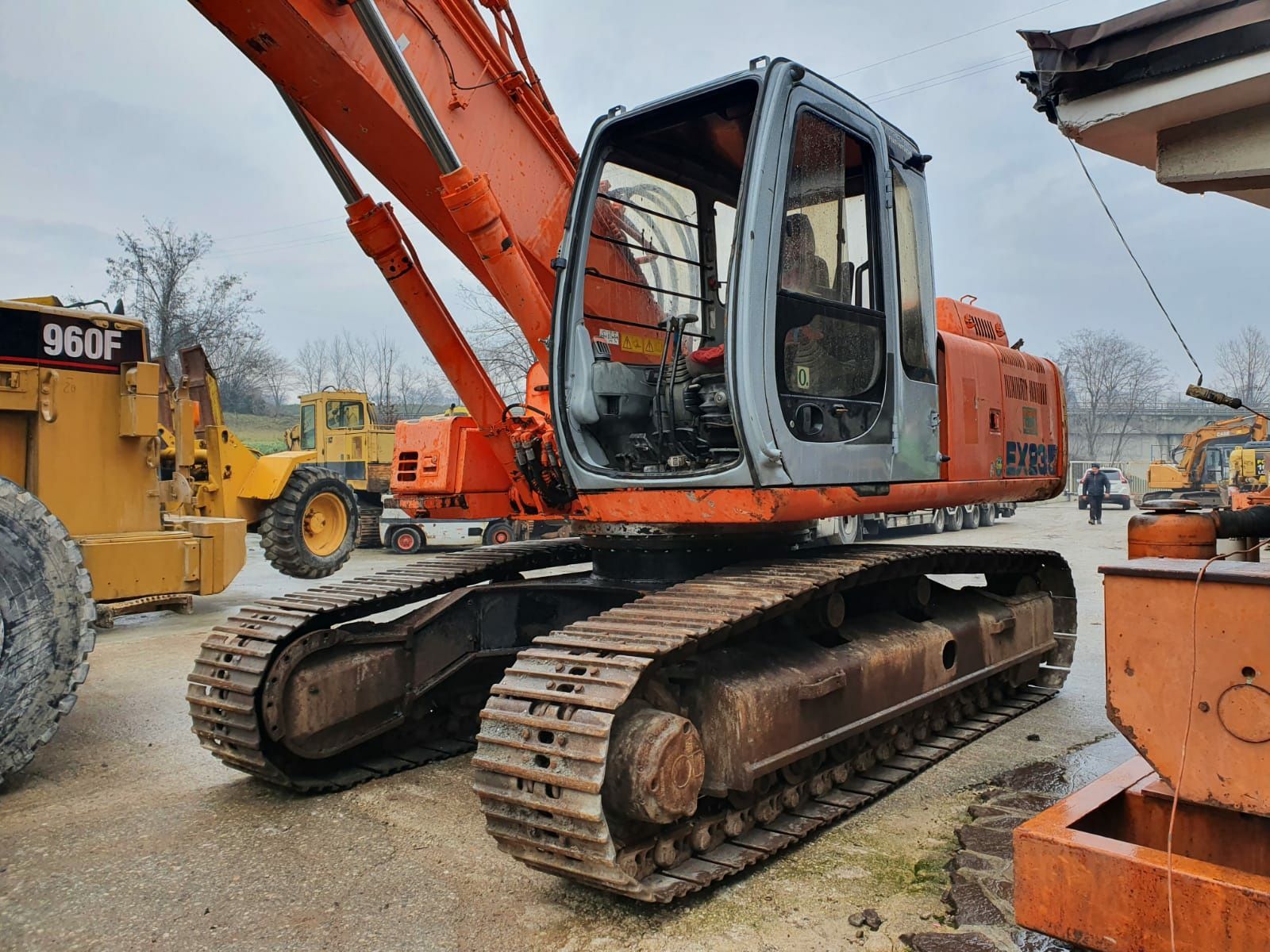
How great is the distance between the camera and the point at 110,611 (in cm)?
678

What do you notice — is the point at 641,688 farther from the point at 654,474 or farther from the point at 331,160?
the point at 331,160

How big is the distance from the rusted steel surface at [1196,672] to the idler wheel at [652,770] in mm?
1321

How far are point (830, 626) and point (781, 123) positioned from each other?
217 centimetres

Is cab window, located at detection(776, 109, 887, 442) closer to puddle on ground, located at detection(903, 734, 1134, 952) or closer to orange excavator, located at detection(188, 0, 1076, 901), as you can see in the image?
orange excavator, located at detection(188, 0, 1076, 901)

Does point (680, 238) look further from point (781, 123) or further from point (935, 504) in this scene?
point (935, 504)

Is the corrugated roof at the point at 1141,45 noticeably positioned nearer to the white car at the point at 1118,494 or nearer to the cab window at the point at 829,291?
the cab window at the point at 829,291

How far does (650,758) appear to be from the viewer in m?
3.19

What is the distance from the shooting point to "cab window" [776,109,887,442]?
13.4ft

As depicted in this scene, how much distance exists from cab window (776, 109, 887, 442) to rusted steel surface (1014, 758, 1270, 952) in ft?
5.85

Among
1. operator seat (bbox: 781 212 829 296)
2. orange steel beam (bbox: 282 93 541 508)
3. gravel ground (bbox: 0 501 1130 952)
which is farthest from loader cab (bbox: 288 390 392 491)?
operator seat (bbox: 781 212 829 296)

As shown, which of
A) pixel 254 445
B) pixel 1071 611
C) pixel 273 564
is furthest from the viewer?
pixel 254 445

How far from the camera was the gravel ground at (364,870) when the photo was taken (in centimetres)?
315

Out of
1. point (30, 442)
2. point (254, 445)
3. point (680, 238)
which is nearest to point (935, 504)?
point (680, 238)

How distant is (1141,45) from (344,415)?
19.1 m
